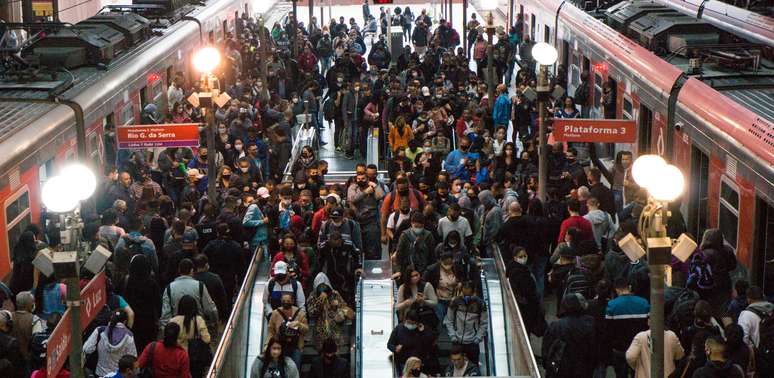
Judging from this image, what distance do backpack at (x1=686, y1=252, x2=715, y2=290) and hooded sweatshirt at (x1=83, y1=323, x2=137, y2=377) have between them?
203 inches

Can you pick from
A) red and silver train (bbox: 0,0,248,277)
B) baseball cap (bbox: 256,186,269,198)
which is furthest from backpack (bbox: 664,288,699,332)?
red and silver train (bbox: 0,0,248,277)

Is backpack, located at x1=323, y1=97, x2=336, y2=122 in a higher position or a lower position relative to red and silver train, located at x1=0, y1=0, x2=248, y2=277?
lower

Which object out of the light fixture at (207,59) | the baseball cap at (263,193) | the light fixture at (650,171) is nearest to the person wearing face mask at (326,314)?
the baseball cap at (263,193)

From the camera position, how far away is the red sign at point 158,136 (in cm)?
1697

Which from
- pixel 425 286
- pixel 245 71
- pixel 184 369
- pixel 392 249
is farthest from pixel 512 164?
pixel 245 71

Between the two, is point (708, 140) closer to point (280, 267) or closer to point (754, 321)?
point (754, 321)

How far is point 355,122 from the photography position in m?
24.6

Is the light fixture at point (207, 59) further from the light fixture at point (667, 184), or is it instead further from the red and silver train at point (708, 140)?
the light fixture at point (667, 184)

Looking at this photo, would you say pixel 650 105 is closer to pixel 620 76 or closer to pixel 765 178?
pixel 620 76

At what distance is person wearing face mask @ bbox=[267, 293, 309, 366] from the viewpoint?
11195 millimetres

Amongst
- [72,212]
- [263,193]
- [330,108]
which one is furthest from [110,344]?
[330,108]

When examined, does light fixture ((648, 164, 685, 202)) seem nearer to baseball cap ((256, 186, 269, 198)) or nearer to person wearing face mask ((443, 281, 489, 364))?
person wearing face mask ((443, 281, 489, 364))

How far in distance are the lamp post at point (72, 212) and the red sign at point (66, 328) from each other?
0.06 m

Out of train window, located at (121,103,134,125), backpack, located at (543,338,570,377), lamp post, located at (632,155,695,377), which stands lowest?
train window, located at (121,103,134,125)
